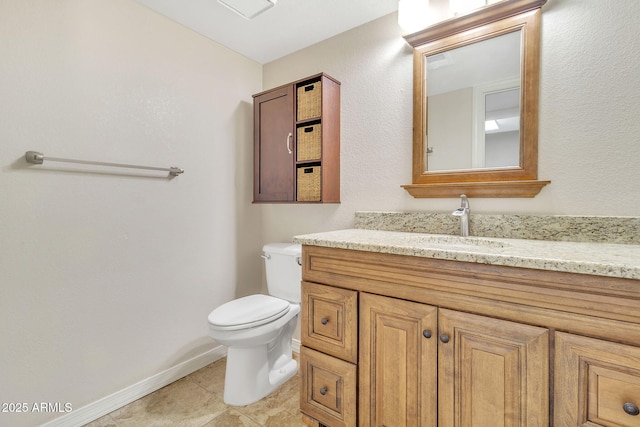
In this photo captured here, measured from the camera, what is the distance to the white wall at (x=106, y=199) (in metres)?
1.29

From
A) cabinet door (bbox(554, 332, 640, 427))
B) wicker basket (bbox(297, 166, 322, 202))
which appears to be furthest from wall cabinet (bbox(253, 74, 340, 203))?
cabinet door (bbox(554, 332, 640, 427))

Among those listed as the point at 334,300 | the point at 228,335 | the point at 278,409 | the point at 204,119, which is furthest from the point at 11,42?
the point at 278,409

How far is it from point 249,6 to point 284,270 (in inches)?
60.2

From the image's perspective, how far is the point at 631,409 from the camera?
73 centimetres

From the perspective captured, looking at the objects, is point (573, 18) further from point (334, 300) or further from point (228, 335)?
point (228, 335)

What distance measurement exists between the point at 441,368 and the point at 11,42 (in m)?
2.16

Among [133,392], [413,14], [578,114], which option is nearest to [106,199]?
[133,392]

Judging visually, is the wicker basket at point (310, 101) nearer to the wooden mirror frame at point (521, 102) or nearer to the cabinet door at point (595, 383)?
the wooden mirror frame at point (521, 102)

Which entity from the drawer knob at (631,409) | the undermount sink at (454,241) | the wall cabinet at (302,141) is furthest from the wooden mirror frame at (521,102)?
the drawer knob at (631,409)

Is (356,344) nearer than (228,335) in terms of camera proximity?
Yes

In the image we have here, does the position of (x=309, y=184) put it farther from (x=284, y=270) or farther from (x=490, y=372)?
(x=490, y=372)

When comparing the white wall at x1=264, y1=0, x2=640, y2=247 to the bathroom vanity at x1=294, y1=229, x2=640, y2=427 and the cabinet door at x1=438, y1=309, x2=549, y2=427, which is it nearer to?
the bathroom vanity at x1=294, y1=229, x2=640, y2=427

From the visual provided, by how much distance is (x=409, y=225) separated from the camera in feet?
5.30

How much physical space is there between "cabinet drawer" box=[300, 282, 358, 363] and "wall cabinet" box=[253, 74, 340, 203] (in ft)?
2.15
